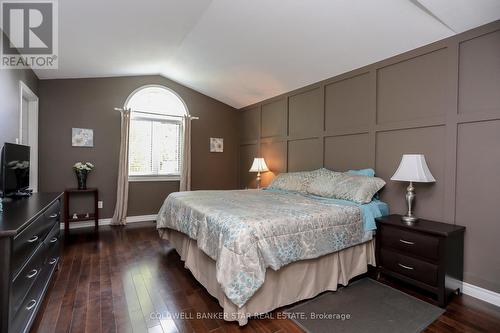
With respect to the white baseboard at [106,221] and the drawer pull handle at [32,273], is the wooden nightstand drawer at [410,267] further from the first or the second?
the white baseboard at [106,221]

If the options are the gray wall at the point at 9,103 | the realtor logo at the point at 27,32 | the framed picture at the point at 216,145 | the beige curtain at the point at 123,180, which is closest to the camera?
the realtor logo at the point at 27,32

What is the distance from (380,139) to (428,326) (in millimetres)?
1890

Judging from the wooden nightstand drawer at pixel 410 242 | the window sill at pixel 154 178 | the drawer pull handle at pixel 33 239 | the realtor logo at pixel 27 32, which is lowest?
the wooden nightstand drawer at pixel 410 242

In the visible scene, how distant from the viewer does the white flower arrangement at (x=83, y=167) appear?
4152mm

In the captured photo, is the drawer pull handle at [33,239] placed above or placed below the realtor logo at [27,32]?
below

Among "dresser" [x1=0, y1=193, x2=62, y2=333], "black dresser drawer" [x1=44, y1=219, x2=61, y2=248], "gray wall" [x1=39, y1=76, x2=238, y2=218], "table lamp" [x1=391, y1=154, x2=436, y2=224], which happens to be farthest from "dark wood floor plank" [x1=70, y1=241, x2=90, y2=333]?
"table lamp" [x1=391, y1=154, x2=436, y2=224]

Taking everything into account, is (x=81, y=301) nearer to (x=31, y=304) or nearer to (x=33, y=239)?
(x=31, y=304)

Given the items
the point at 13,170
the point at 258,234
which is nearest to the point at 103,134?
the point at 13,170

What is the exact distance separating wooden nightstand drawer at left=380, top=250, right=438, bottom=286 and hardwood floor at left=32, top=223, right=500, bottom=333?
19cm

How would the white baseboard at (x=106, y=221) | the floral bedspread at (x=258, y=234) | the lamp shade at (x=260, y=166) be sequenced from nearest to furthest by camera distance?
the floral bedspread at (x=258, y=234) < the white baseboard at (x=106, y=221) < the lamp shade at (x=260, y=166)

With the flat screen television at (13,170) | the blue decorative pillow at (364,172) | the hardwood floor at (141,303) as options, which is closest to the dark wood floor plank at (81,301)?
the hardwood floor at (141,303)

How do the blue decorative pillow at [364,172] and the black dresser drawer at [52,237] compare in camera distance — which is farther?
the blue decorative pillow at [364,172]

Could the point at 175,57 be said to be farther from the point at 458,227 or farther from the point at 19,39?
the point at 458,227

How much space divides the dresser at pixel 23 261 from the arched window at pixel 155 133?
2707 mm
